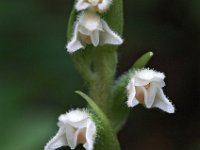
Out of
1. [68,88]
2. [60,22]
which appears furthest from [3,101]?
[60,22]

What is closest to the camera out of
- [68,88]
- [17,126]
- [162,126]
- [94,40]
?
[94,40]

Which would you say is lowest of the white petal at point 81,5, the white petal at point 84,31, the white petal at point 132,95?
the white petal at point 132,95

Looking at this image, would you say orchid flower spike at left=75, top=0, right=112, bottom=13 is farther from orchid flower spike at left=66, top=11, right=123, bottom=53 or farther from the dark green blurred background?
the dark green blurred background

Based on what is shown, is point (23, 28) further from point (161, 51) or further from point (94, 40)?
point (94, 40)

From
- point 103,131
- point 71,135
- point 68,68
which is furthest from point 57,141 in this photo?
point 68,68

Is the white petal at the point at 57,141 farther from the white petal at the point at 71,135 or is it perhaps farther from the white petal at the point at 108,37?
the white petal at the point at 108,37

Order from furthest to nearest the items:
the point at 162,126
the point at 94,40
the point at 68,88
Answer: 1. the point at 162,126
2. the point at 68,88
3. the point at 94,40

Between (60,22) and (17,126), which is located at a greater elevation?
(60,22)

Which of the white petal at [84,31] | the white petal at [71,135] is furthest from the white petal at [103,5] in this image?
the white petal at [71,135]

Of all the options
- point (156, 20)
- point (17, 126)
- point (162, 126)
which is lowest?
point (162, 126)
